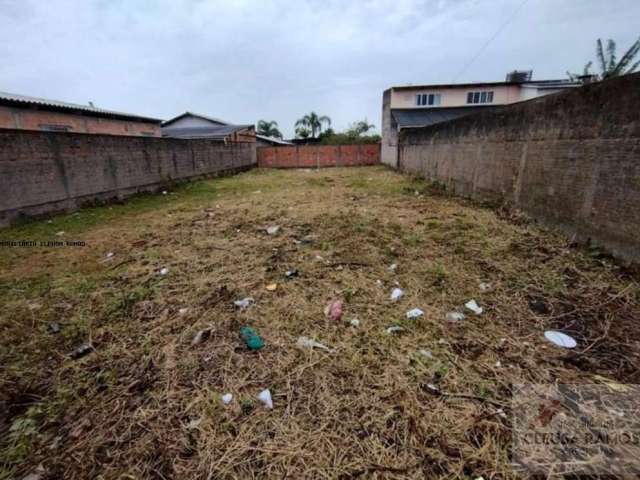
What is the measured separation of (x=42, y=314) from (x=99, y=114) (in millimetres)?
13787

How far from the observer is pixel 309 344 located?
1.78 m

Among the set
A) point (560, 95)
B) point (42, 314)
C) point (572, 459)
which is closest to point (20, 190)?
point (42, 314)

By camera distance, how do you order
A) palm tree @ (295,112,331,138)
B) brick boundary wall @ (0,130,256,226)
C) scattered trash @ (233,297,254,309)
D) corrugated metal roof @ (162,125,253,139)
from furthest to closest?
1. palm tree @ (295,112,331,138)
2. corrugated metal roof @ (162,125,253,139)
3. brick boundary wall @ (0,130,256,226)
4. scattered trash @ (233,297,254,309)

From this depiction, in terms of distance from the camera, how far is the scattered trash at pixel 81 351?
5.76ft

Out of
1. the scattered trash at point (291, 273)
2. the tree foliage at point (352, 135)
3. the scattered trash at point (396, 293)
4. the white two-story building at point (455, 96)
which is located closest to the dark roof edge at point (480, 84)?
the white two-story building at point (455, 96)

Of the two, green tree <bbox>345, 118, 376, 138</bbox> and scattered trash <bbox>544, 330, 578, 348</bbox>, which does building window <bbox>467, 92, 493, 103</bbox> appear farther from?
scattered trash <bbox>544, 330, 578, 348</bbox>

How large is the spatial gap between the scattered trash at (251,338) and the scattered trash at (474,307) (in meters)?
1.54

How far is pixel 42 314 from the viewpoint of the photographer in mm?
2211

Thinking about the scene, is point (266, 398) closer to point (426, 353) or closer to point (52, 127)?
point (426, 353)

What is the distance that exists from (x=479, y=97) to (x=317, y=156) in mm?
10349

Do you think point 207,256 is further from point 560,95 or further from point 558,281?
point 560,95

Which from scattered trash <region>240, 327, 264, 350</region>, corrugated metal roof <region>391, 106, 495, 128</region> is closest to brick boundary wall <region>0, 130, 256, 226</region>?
scattered trash <region>240, 327, 264, 350</region>

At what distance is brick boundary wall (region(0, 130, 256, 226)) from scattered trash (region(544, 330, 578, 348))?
7172 mm

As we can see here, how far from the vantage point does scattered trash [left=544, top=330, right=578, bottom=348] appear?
67.9 inches
